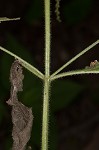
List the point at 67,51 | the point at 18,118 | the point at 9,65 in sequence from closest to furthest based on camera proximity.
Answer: the point at 18,118
the point at 9,65
the point at 67,51

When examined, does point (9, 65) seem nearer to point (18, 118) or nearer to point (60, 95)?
point (60, 95)

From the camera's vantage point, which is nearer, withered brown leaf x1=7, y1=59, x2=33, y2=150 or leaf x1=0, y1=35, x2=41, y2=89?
withered brown leaf x1=7, y1=59, x2=33, y2=150

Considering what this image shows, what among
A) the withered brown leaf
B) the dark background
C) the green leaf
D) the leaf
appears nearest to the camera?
the withered brown leaf

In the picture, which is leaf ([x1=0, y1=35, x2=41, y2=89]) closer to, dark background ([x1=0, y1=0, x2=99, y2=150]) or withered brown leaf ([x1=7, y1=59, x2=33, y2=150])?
dark background ([x1=0, y1=0, x2=99, y2=150])

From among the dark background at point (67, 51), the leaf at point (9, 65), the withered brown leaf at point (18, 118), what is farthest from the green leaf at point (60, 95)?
the withered brown leaf at point (18, 118)

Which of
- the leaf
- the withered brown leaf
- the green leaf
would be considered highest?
the leaf

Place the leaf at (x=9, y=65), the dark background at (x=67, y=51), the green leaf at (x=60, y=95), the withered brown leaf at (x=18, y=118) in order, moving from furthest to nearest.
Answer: the dark background at (x=67, y=51) → the green leaf at (x=60, y=95) → the leaf at (x=9, y=65) → the withered brown leaf at (x=18, y=118)

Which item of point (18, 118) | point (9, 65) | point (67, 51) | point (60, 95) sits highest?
point (67, 51)

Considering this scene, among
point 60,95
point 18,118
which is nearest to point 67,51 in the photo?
point 60,95

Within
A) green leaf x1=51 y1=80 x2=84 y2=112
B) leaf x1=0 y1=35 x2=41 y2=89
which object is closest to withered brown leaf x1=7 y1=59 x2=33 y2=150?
leaf x1=0 y1=35 x2=41 y2=89

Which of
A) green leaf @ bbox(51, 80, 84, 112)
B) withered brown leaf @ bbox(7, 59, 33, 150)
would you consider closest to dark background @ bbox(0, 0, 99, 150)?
green leaf @ bbox(51, 80, 84, 112)

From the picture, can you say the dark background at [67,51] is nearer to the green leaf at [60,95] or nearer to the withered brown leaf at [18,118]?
the green leaf at [60,95]

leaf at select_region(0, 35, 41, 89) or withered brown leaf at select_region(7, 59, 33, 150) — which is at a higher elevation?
leaf at select_region(0, 35, 41, 89)

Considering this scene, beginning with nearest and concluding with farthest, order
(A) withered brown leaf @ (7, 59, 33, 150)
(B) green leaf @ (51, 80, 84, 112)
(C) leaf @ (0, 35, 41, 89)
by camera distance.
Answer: (A) withered brown leaf @ (7, 59, 33, 150), (C) leaf @ (0, 35, 41, 89), (B) green leaf @ (51, 80, 84, 112)
